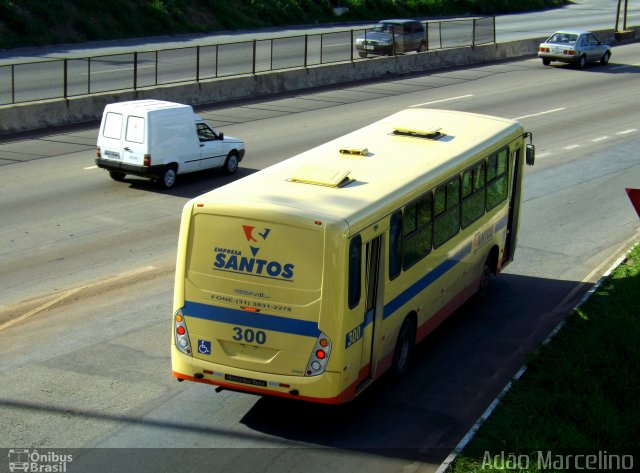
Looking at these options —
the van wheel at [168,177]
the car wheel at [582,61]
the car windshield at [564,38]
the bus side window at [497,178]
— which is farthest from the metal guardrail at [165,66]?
the bus side window at [497,178]

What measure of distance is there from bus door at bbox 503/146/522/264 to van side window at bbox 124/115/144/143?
848cm

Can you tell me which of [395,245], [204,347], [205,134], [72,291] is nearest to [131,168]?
[205,134]

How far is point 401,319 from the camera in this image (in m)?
11.8

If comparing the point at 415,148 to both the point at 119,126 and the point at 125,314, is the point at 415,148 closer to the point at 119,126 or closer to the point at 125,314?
the point at 125,314

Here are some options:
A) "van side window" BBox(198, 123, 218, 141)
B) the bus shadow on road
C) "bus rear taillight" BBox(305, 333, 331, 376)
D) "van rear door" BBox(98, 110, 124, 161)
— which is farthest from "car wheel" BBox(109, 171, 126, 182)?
"bus rear taillight" BBox(305, 333, 331, 376)

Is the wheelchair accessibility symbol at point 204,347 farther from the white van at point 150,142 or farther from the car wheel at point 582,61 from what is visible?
the car wheel at point 582,61

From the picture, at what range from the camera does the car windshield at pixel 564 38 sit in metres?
42.8

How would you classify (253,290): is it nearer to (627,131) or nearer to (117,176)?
(117,176)

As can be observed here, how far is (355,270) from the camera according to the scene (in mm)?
10422

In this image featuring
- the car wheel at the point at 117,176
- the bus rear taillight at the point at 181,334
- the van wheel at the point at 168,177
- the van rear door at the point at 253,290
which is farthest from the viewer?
the car wheel at the point at 117,176

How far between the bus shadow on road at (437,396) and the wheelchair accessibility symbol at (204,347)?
2.89ft

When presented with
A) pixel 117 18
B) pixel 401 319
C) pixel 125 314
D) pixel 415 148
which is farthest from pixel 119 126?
pixel 117 18

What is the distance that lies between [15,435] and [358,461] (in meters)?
3.44

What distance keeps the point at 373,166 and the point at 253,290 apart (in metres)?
2.73
